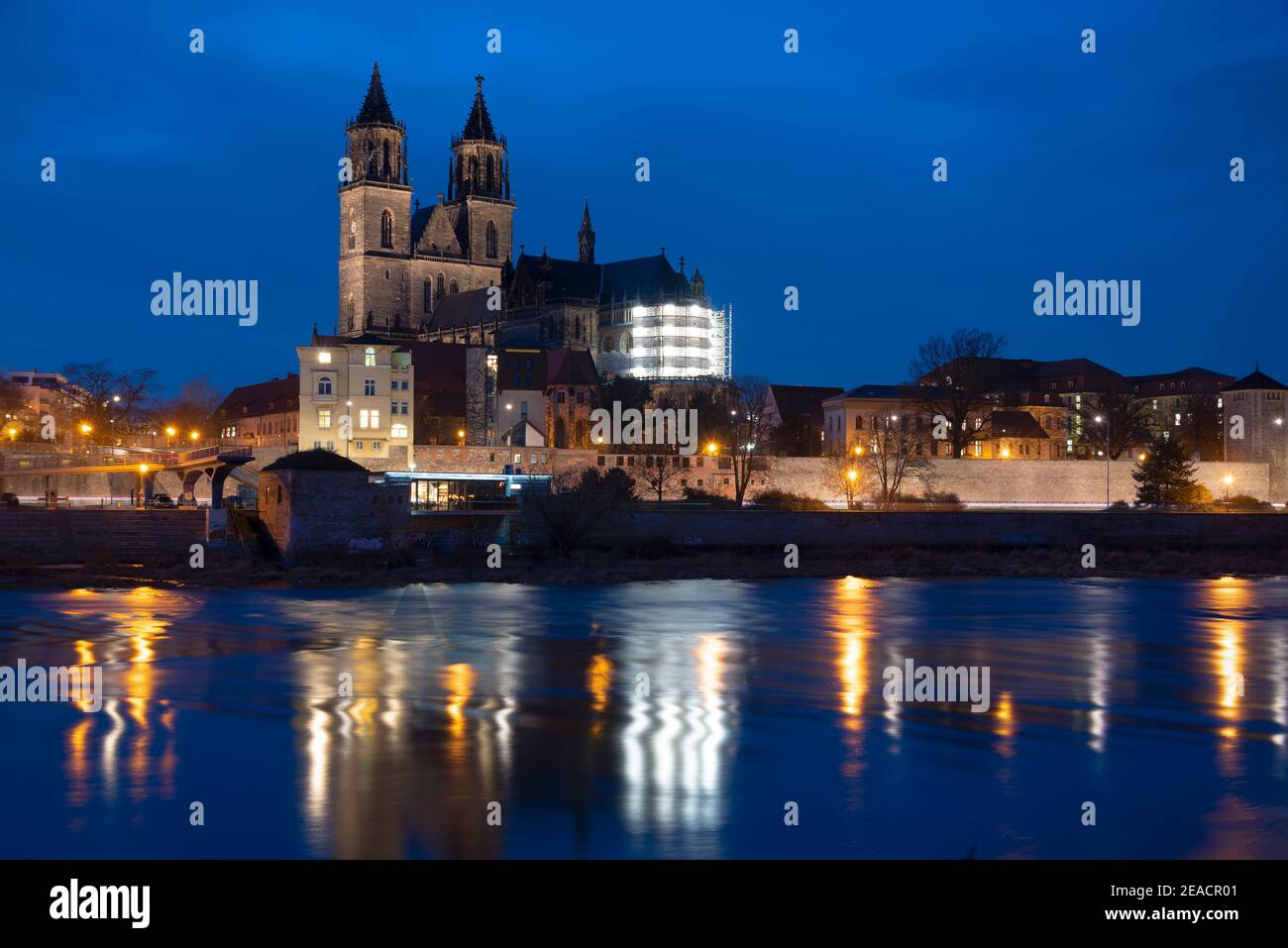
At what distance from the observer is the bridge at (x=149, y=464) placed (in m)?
52.6

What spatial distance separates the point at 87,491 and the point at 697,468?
29555 mm

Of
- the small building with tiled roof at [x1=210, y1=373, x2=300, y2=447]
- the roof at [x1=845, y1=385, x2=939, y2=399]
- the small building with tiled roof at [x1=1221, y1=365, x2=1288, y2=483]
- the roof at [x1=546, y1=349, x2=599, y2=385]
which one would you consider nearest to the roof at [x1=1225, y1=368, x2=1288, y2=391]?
the small building with tiled roof at [x1=1221, y1=365, x2=1288, y2=483]

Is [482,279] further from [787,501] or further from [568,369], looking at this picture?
[787,501]

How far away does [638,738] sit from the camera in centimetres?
1675

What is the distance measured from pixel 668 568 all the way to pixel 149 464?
23871 mm

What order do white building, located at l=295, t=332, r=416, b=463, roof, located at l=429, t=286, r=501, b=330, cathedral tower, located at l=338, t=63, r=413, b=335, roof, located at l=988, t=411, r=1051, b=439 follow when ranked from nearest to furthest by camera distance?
1. white building, located at l=295, t=332, r=416, b=463
2. roof, located at l=988, t=411, r=1051, b=439
3. roof, located at l=429, t=286, r=501, b=330
4. cathedral tower, located at l=338, t=63, r=413, b=335

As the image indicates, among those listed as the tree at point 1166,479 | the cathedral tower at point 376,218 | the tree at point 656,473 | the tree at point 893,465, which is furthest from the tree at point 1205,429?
the cathedral tower at point 376,218

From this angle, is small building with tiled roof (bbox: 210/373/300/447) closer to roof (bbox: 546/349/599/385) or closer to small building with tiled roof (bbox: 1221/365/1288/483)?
roof (bbox: 546/349/599/385)

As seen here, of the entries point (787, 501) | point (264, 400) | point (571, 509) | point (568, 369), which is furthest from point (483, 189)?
point (571, 509)

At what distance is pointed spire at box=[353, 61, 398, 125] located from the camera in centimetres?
12075

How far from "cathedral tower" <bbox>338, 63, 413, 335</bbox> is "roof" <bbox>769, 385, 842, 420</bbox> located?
38.8 meters
